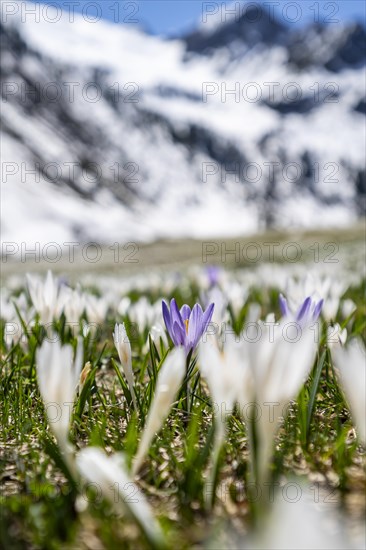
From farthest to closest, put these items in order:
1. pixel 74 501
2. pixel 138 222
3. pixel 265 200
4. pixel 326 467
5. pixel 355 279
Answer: pixel 265 200
pixel 138 222
pixel 355 279
pixel 326 467
pixel 74 501

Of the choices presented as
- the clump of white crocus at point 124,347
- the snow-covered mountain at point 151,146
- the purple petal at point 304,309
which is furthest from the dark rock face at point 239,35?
the clump of white crocus at point 124,347

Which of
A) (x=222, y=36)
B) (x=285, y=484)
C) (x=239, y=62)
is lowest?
(x=285, y=484)

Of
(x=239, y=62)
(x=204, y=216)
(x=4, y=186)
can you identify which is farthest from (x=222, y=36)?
(x=4, y=186)

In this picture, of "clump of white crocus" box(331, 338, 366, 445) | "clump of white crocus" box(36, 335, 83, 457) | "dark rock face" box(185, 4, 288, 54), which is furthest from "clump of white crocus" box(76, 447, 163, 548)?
"dark rock face" box(185, 4, 288, 54)

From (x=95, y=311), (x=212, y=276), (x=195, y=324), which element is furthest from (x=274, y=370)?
(x=212, y=276)

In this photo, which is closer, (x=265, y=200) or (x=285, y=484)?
(x=285, y=484)

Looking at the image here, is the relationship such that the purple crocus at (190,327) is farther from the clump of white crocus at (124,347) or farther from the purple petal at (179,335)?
the clump of white crocus at (124,347)

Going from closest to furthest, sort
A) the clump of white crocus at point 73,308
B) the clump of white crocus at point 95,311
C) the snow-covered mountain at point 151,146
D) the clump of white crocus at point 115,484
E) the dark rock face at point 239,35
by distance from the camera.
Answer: the clump of white crocus at point 115,484 < the clump of white crocus at point 73,308 < the clump of white crocus at point 95,311 < the snow-covered mountain at point 151,146 < the dark rock face at point 239,35

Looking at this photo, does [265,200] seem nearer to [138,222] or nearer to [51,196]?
[138,222]

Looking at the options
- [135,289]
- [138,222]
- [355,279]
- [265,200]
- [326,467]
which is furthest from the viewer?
[265,200]
